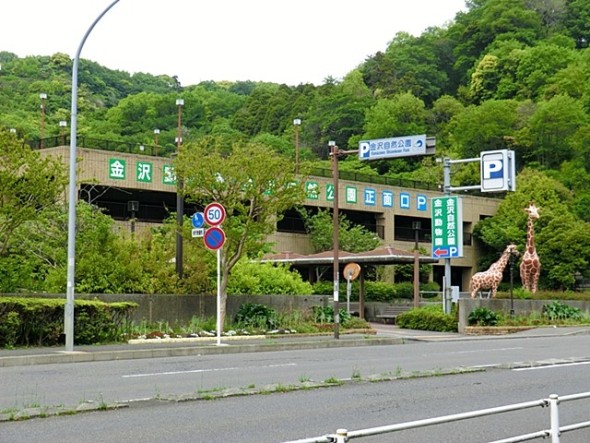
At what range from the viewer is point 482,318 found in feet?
123

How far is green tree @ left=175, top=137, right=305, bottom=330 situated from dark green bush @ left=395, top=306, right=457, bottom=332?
34.3 ft

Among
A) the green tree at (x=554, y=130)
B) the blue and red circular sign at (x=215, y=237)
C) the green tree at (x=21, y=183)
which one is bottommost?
the blue and red circular sign at (x=215, y=237)

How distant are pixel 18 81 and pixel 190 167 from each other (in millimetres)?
76751

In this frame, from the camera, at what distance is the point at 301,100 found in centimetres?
10562

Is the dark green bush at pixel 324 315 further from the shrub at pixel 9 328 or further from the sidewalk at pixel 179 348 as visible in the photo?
the shrub at pixel 9 328

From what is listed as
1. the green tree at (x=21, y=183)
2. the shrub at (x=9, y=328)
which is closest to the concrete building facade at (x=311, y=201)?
the green tree at (x=21, y=183)

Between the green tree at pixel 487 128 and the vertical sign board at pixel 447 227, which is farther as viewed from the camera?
the green tree at pixel 487 128

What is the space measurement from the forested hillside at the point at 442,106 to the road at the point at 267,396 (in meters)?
49.0

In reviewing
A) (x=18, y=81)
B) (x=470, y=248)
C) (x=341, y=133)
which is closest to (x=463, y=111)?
(x=341, y=133)


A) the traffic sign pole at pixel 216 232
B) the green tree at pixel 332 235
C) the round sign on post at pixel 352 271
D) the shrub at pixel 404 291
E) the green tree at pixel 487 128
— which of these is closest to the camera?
the traffic sign pole at pixel 216 232

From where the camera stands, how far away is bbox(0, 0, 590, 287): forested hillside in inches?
3039

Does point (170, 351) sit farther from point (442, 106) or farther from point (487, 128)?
point (442, 106)

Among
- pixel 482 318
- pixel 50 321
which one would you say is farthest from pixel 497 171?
pixel 50 321

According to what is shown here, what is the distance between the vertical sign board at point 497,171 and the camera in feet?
112
